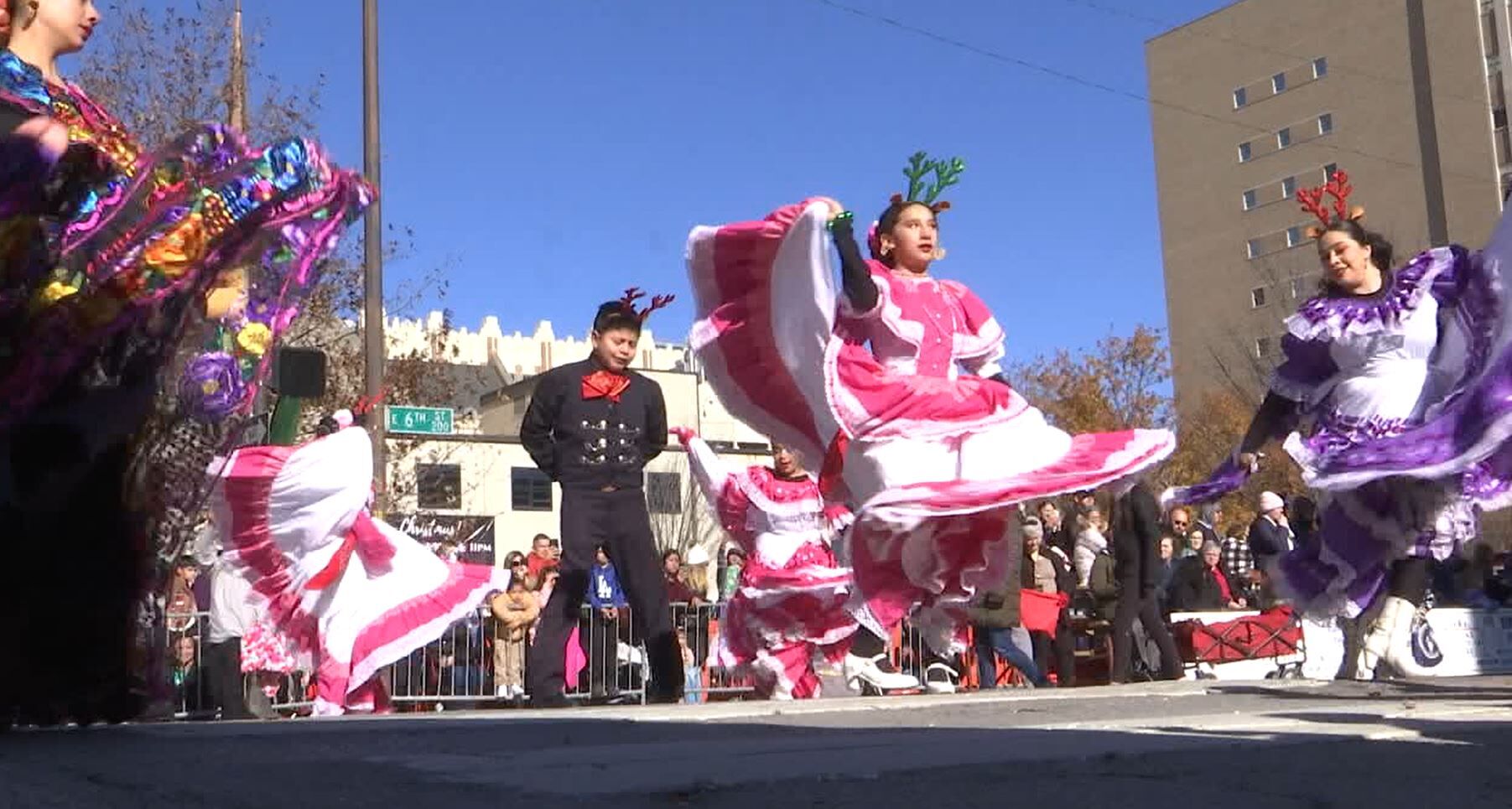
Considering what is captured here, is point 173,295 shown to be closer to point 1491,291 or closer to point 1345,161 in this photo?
point 1491,291

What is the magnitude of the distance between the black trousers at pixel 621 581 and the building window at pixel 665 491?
37505mm

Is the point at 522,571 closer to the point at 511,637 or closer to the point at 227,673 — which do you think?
the point at 511,637

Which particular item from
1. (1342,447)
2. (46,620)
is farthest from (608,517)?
(46,620)

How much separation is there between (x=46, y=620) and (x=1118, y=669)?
712 centimetres

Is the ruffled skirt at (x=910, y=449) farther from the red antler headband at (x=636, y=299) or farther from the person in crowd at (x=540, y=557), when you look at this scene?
the person in crowd at (x=540, y=557)

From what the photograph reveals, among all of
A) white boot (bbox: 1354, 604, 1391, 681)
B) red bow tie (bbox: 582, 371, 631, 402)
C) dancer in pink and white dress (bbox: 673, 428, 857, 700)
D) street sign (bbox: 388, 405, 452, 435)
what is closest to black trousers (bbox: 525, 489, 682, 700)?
red bow tie (bbox: 582, 371, 631, 402)

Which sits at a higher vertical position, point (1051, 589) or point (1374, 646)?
point (1051, 589)

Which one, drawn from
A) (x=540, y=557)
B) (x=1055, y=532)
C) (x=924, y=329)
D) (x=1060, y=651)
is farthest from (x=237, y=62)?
(x=924, y=329)

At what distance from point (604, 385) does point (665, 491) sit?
38.3m

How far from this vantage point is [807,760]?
314cm

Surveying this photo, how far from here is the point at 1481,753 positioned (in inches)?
136

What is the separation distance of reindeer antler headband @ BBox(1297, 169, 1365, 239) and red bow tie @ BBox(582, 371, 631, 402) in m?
3.02

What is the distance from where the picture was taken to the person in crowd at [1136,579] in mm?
9797

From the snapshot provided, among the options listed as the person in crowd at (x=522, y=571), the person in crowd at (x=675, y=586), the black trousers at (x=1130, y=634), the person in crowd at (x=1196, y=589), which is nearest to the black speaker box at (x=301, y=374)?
the person in crowd at (x=522, y=571)
